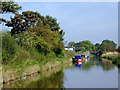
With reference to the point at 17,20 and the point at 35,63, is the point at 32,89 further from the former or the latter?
the point at 17,20

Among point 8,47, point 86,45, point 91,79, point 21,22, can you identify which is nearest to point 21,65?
point 8,47

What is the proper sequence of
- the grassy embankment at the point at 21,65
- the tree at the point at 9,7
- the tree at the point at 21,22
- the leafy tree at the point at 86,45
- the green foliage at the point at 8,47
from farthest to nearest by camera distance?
the leafy tree at the point at 86,45, the tree at the point at 21,22, the tree at the point at 9,7, the green foliage at the point at 8,47, the grassy embankment at the point at 21,65

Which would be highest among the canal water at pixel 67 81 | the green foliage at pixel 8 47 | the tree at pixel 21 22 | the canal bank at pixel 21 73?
the tree at pixel 21 22

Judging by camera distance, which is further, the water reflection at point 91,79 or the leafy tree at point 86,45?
the leafy tree at point 86,45

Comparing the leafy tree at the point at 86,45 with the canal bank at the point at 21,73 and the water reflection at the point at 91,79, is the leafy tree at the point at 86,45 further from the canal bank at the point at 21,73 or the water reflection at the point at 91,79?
the canal bank at the point at 21,73

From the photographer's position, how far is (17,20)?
3722 centimetres

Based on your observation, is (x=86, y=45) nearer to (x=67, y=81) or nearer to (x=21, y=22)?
(x=21, y=22)

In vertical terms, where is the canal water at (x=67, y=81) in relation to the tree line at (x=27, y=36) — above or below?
below

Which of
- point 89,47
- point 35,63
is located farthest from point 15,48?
point 89,47

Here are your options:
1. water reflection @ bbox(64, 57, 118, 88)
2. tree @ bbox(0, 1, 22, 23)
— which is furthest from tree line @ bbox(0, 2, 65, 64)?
water reflection @ bbox(64, 57, 118, 88)

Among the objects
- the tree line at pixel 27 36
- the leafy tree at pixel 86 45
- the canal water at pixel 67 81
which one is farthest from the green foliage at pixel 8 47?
the leafy tree at pixel 86 45

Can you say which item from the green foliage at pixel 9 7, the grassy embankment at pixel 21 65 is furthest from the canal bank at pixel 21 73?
the green foliage at pixel 9 7

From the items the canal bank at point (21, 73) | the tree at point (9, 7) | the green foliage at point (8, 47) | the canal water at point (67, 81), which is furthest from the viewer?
the tree at point (9, 7)

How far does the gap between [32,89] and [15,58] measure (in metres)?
6.47
